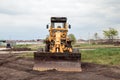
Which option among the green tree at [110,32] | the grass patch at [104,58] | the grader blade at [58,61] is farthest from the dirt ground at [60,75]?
the green tree at [110,32]

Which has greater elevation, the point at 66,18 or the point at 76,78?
the point at 66,18

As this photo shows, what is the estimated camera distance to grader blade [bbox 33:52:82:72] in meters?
18.2

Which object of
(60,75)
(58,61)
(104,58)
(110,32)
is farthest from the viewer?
(110,32)

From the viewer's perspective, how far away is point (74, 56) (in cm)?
1830

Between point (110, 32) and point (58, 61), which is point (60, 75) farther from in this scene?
point (110, 32)

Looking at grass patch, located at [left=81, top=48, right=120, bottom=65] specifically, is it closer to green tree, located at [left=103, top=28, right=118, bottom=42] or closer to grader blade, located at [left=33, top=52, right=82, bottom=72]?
grader blade, located at [left=33, top=52, right=82, bottom=72]

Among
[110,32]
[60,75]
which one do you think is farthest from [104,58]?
[110,32]

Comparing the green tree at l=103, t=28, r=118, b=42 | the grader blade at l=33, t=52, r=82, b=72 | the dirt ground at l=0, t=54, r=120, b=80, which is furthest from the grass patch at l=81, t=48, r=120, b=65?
the green tree at l=103, t=28, r=118, b=42

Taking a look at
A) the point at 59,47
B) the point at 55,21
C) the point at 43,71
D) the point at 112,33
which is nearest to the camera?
the point at 43,71

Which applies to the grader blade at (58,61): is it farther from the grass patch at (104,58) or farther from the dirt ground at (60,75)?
the grass patch at (104,58)

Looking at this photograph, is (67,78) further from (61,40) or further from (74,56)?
(61,40)

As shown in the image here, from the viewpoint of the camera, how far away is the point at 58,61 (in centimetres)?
1839

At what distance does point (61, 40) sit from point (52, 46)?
759 mm

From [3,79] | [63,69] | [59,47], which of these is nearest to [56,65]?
[63,69]
